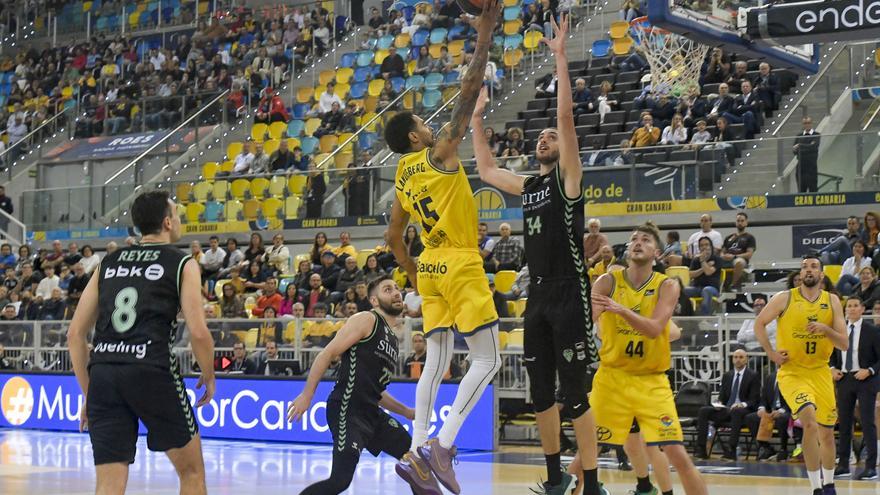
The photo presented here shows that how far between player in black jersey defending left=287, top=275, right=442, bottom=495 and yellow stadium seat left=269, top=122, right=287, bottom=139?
20.0 meters

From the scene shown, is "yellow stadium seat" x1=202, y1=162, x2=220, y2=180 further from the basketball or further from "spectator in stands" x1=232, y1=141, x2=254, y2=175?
the basketball

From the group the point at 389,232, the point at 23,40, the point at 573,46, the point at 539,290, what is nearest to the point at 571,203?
the point at 539,290

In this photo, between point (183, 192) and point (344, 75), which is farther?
point (344, 75)

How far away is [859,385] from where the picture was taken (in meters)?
13.5

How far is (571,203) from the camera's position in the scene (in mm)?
7898

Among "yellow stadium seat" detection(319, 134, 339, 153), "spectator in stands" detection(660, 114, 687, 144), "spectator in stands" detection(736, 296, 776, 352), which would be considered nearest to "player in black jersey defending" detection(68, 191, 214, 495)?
"spectator in stands" detection(736, 296, 776, 352)

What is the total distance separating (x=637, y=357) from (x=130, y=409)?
3485 millimetres

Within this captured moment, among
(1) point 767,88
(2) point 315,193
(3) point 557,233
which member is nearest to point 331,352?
(3) point 557,233

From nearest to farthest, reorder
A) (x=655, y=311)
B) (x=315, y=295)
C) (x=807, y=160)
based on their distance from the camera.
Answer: (x=655, y=311) → (x=807, y=160) → (x=315, y=295)

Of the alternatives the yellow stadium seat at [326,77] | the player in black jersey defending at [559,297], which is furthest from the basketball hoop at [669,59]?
the player in black jersey defending at [559,297]

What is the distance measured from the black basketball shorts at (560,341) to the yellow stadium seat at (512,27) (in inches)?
772

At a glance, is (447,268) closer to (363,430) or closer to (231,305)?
(363,430)

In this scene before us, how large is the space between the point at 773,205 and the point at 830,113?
2.11 m

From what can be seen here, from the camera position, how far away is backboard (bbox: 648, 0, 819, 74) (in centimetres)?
1328
